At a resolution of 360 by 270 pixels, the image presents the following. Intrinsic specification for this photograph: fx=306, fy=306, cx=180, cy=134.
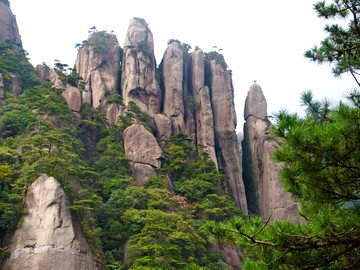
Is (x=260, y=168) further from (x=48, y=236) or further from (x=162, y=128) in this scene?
(x=48, y=236)

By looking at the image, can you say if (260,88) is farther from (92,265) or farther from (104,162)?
(92,265)

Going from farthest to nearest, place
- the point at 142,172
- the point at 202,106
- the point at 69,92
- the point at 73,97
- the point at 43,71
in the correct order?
the point at 202,106 < the point at 43,71 < the point at 69,92 < the point at 73,97 < the point at 142,172

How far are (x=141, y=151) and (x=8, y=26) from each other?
67.6ft

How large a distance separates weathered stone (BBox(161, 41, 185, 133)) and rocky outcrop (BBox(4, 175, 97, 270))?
16.8 meters

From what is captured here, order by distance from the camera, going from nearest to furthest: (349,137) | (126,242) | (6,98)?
(349,137) < (126,242) < (6,98)

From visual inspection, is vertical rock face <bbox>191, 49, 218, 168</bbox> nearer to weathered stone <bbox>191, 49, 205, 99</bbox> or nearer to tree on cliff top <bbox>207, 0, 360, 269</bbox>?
weathered stone <bbox>191, 49, 205, 99</bbox>

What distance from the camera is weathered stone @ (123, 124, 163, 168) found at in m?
22.8

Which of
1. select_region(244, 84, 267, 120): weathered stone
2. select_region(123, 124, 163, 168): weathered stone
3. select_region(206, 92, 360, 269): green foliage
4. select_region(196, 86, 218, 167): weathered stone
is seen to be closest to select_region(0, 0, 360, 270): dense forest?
select_region(206, 92, 360, 269): green foliage

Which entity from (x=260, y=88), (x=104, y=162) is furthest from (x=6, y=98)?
(x=260, y=88)

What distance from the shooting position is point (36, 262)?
11180 millimetres

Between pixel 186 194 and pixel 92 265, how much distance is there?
359 inches

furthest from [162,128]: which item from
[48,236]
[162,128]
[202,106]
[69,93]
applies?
[48,236]

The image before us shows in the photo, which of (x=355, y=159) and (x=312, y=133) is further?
(x=355, y=159)

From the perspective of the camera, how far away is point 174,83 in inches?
1264
